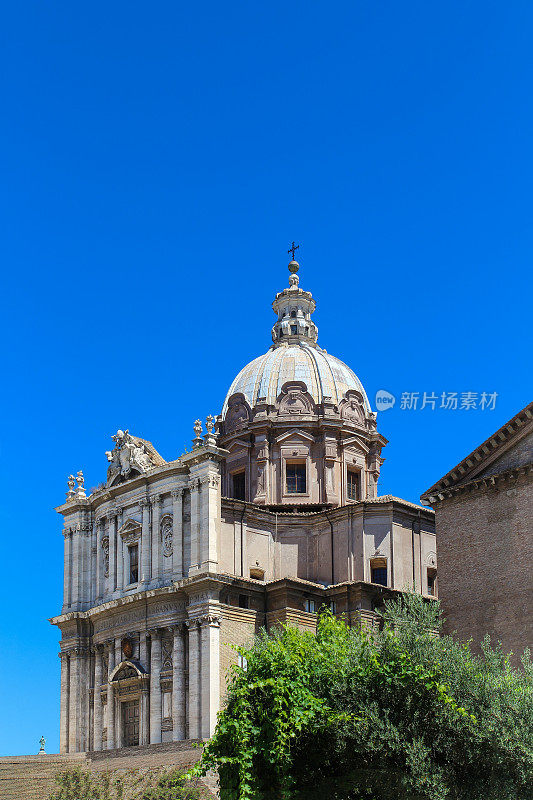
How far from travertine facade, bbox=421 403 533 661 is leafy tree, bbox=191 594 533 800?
30.5 feet

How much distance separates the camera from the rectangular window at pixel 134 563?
200 ft

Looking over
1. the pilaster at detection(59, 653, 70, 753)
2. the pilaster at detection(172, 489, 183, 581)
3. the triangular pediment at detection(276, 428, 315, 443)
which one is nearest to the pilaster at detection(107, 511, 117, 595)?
the pilaster at detection(59, 653, 70, 753)

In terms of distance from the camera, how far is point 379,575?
59.6m

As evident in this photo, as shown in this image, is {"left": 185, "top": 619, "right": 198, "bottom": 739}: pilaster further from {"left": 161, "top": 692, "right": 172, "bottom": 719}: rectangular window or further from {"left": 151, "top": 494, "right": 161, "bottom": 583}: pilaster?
{"left": 151, "top": 494, "right": 161, "bottom": 583}: pilaster

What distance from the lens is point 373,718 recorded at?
3106 centimetres

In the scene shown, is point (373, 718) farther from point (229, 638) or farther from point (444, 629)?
point (229, 638)

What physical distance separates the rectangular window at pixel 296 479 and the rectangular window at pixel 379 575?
7844mm

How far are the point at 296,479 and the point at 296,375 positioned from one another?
692cm

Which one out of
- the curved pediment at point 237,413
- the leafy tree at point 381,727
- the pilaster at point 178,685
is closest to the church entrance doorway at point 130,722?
the pilaster at point 178,685

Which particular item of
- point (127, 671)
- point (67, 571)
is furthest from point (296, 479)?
point (127, 671)

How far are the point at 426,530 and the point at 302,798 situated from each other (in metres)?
30.9

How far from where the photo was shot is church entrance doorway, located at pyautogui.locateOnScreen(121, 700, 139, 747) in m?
57.9

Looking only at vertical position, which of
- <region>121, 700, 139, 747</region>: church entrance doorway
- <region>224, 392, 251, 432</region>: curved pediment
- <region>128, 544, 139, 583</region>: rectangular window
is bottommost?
<region>121, 700, 139, 747</region>: church entrance doorway

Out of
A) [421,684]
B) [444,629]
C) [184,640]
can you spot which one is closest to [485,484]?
[444,629]
